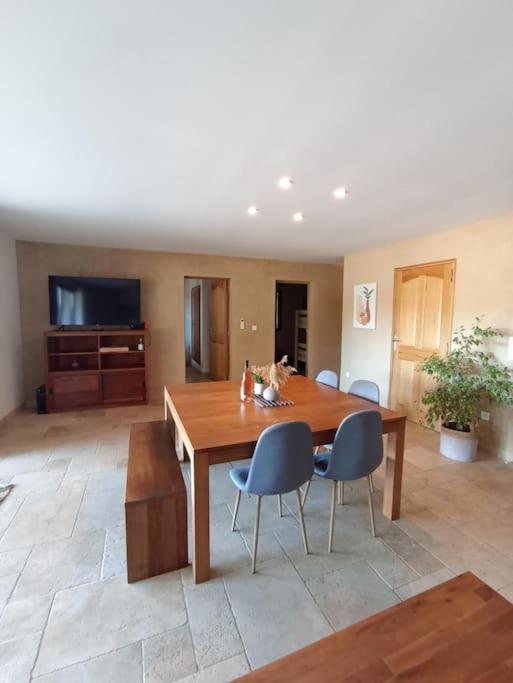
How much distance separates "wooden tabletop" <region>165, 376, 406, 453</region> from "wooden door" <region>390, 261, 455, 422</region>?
6.28 ft

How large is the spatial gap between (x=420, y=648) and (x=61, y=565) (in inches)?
72.9

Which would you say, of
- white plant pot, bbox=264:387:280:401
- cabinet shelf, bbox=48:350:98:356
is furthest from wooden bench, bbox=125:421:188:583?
cabinet shelf, bbox=48:350:98:356

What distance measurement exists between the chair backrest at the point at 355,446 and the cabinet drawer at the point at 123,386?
3729 mm

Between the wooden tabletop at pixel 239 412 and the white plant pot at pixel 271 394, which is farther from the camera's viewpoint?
the white plant pot at pixel 271 394

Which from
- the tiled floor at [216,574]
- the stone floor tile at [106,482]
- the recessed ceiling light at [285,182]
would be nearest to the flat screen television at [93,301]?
the tiled floor at [216,574]

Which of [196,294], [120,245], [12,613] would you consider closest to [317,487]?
[12,613]

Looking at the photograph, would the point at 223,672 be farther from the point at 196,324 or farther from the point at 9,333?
the point at 196,324

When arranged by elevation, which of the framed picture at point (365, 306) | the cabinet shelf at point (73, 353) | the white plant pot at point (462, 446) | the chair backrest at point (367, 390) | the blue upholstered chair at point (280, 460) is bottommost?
the white plant pot at point (462, 446)

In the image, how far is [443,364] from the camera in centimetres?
339

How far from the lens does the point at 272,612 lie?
1.57 meters

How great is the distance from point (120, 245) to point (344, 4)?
14.6 ft

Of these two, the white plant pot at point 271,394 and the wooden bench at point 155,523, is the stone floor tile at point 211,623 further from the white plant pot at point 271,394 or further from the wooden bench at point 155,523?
the white plant pot at point 271,394

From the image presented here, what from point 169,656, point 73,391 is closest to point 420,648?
point 169,656

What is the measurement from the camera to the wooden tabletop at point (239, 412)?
184 cm
